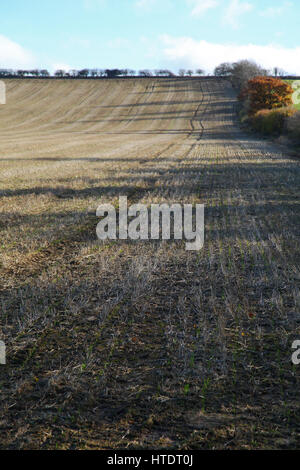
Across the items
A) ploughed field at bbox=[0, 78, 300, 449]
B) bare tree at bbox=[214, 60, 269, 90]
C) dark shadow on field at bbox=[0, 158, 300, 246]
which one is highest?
bare tree at bbox=[214, 60, 269, 90]

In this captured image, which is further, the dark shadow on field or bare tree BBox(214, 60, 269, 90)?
bare tree BBox(214, 60, 269, 90)

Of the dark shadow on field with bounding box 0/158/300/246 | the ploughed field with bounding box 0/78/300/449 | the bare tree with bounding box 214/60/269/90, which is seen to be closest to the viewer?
the ploughed field with bounding box 0/78/300/449

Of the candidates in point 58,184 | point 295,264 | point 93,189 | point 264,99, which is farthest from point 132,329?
point 264,99

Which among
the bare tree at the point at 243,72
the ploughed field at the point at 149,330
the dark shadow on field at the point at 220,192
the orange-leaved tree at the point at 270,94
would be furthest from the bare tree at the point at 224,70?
the ploughed field at the point at 149,330

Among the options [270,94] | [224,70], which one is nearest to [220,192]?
[270,94]

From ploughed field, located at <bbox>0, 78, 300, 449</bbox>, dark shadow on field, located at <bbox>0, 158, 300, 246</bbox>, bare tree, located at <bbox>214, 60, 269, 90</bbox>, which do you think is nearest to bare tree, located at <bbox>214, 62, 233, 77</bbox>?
bare tree, located at <bbox>214, 60, 269, 90</bbox>

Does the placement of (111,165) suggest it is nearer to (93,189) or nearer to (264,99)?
(93,189)

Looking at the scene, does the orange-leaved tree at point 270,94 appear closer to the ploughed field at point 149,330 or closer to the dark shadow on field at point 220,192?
the dark shadow on field at point 220,192

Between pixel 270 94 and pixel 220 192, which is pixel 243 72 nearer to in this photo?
pixel 270 94

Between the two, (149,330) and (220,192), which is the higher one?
(220,192)

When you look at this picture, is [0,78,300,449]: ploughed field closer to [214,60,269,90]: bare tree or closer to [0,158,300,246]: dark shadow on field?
[0,158,300,246]: dark shadow on field

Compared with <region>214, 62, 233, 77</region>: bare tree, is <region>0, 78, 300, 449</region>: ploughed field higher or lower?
lower

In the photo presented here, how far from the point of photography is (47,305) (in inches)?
205

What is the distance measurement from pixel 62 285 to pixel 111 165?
1549 centimetres
